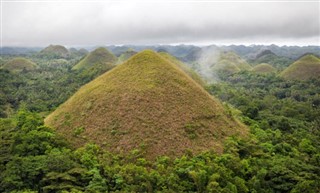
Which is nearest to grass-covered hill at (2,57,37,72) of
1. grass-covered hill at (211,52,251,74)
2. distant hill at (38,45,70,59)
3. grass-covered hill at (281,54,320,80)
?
distant hill at (38,45,70,59)

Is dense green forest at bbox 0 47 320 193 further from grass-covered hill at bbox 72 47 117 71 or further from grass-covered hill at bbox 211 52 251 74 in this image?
grass-covered hill at bbox 211 52 251 74

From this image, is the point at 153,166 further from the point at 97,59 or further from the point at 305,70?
the point at 97,59

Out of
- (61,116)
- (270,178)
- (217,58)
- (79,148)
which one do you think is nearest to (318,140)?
(270,178)

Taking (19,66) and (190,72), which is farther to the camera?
(19,66)

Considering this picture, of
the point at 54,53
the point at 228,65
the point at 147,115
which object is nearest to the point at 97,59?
the point at 228,65

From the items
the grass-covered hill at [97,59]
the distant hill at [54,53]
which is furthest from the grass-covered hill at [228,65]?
the distant hill at [54,53]

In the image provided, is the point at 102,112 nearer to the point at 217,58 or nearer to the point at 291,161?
the point at 291,161
